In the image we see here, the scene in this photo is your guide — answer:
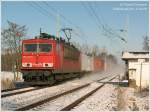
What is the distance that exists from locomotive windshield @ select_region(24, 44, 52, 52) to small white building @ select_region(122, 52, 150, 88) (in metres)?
5.11

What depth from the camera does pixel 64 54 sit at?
25.4 metres

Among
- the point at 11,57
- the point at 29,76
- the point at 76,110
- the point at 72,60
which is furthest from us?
the point at 72,60

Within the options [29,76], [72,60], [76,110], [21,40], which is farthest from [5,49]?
[76,110]

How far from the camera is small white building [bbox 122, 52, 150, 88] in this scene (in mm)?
21312

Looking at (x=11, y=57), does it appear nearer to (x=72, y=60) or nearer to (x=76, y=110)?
(x=72, y=60)

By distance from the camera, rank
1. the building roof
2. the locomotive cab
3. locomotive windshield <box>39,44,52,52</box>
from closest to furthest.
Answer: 1. the locomotive cab
2. locomotive windshield <box>39,44,52,52</box>
3. the building roof

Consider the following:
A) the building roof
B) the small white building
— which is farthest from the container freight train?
the small white building

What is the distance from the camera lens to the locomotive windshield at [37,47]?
23.1m

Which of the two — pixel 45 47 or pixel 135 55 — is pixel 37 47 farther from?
pixel 135 55

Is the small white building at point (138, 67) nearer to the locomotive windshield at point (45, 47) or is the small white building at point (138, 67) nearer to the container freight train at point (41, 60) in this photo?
the container freight train at point (41, 60)

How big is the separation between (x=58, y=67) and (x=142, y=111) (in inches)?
487

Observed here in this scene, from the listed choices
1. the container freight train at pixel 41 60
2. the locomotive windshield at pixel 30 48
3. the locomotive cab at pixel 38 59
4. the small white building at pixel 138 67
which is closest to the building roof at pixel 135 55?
the small white building at pixel 138 67

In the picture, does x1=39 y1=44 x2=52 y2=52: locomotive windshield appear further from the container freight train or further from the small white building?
the small white building

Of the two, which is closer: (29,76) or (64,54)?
(29,76)
